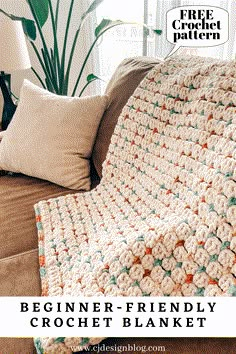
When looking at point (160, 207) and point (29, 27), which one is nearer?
point (160, 207)

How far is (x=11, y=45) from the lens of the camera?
183 centimetres

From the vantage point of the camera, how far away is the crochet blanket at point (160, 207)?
0.65 metres

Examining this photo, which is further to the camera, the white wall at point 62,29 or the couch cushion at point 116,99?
the white wall at point 62,29

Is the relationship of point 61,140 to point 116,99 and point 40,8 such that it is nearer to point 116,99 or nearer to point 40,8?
point 116,99

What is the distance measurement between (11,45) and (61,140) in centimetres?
88

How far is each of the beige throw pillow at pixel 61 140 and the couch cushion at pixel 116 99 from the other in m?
0.02

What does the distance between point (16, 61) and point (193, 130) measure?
1334 mm

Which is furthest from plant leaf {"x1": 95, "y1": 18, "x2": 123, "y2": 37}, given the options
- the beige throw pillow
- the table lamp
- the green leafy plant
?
the beige throw pillow

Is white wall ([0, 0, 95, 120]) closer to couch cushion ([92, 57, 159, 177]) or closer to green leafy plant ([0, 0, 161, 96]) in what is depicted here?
green leafy plant ([0, 0, 161, 96])

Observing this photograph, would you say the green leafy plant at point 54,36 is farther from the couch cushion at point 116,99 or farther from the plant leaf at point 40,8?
the couch cushion at point 116,99

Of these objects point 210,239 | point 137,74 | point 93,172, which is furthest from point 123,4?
point 210,239

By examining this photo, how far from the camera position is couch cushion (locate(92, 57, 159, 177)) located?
1.23m

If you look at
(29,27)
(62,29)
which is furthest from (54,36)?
(62,29)

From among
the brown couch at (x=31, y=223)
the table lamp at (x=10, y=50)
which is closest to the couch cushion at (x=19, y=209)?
the brown couch at (x=31, y=223)
